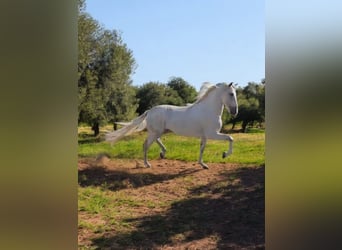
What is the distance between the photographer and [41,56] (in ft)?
1.91

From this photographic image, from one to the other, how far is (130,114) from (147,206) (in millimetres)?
3725

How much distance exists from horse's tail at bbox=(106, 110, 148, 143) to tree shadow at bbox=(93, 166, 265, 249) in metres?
1.21

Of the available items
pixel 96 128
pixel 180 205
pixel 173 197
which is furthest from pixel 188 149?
pixel 96 128

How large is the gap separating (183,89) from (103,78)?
5.27 feet

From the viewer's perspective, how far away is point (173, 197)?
10.8 ft

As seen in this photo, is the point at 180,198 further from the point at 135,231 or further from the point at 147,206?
the point at 135,231

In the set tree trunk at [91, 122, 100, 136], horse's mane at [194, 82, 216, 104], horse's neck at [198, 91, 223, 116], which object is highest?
horse's mane at [194, 82, 216, 104]

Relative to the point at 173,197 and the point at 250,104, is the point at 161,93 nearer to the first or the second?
the point at 250,104

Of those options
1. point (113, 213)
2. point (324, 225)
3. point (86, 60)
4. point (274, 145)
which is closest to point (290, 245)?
point (324, 225)

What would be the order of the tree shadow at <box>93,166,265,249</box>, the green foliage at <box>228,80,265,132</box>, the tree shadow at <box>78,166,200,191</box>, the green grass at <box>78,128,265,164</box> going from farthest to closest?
the green foliage at <box>228,80,265,132</box> < the green grass at <box>78,128,265,164</box> < the tree shadow at <box>78,166,200,191</box> < the tree shadow at <box>93,166,265,249</box>

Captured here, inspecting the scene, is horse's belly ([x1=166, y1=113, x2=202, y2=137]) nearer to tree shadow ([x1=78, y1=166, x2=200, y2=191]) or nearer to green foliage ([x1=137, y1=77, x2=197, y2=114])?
tree shadow ([x1=78, y1=166, x2=200, y2=191])

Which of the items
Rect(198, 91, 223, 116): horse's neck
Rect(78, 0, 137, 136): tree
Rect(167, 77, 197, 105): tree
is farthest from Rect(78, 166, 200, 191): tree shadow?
Rect(167, 77, 197, 105): tree

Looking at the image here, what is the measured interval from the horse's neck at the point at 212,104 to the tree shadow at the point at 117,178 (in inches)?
27.6

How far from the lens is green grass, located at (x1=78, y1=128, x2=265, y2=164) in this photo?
4.30 meters
